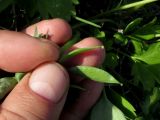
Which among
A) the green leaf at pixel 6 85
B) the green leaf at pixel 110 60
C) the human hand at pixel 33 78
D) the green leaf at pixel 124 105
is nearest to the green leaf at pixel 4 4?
the human hand at pixel 33 78

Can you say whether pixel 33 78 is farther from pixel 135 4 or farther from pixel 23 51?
pixel 135 4

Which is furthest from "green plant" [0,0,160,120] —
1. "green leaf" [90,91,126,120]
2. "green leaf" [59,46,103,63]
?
"green leaf" [59,46,103,63]

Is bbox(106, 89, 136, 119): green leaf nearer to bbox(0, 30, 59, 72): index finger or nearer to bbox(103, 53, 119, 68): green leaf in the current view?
bbox(103, 53, 119, 68): green leaf

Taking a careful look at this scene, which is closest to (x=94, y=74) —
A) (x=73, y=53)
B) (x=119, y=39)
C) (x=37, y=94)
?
(x=73, y=53)

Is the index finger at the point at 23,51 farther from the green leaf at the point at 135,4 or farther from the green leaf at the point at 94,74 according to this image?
the green leaf at the point at 135,4

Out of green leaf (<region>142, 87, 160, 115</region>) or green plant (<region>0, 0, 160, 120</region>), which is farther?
green leaf (<region>142, 87, 160, 115</region>)
